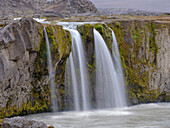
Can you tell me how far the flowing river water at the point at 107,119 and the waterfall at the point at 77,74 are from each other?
1.16 m

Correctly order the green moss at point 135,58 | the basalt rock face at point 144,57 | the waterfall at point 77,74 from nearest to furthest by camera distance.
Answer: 1. the waterfall at point 77,74
2. the green moss at point 135,58
3. the basalt rock face at point 144,57

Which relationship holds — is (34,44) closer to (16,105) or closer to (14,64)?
(14,64)

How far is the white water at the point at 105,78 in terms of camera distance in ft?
64.5

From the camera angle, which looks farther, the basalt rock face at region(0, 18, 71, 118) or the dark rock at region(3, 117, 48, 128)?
the basalt rock face at region(0, 18, 71, 118)

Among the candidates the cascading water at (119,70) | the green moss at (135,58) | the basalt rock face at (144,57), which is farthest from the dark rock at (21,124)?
the green moss at (135,58)

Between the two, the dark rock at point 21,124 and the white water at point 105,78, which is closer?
the dark rock at point 21,124

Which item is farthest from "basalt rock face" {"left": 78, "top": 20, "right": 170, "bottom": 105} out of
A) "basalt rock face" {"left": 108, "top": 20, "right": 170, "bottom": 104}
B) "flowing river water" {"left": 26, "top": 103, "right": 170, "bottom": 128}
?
"flowing river water" {"left": 26, "top": 103, "right": 170, "bottom": 128}

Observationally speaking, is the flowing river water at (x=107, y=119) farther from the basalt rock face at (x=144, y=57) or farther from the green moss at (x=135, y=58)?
the basalt rock face at (x=144, y=57)

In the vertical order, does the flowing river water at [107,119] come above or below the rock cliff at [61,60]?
below

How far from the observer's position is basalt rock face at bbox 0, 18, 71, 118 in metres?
14.0

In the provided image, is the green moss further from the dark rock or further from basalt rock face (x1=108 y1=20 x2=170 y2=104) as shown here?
the dark rock

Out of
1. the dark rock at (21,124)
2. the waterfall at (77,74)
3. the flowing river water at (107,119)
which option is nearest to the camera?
the dark rock at (21,124)

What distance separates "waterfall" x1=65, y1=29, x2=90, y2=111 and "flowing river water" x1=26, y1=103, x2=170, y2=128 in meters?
1.16

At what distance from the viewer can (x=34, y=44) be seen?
15.5 m
